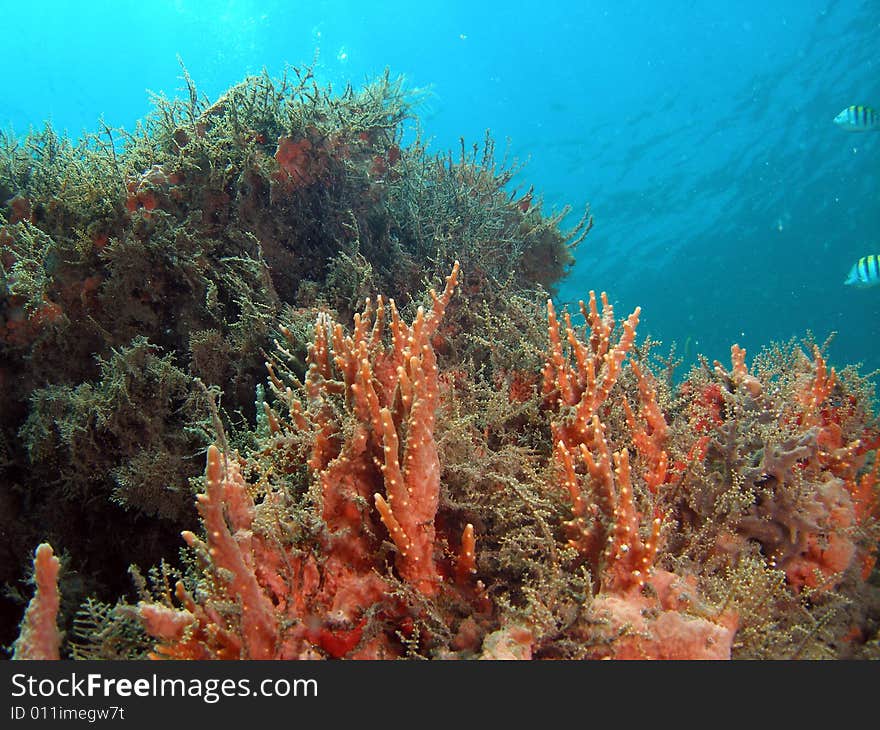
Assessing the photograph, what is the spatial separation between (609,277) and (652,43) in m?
17.9

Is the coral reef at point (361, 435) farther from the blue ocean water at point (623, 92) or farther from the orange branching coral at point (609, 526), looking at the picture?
the blue ocean water at point (623, 92)

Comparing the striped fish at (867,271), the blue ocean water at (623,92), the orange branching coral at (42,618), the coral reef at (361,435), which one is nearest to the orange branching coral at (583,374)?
the coral reef at (361,435)

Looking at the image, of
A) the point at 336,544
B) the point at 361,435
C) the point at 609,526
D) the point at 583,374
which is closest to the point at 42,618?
the point at 336,544

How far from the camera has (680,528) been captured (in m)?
2.71

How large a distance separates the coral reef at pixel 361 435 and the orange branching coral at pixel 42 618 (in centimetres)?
1

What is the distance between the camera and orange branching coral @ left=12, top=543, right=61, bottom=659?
1585 mm

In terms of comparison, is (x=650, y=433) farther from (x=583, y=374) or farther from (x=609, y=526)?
(x=609, y=526)

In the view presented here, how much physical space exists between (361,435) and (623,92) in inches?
1252

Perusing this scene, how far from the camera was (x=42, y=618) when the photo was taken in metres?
1.61

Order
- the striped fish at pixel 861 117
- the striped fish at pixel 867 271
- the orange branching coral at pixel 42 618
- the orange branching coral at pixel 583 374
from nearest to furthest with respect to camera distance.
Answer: the orange branching coral at pixel 42 618 → the orange branching coral at pixel 583 374 → the striped fish at pixel 867 271 → the striped fish at pixel 861 117

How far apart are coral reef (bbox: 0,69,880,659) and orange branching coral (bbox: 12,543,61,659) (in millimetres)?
12

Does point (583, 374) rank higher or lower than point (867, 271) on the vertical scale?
lower

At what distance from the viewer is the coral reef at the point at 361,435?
211 cm

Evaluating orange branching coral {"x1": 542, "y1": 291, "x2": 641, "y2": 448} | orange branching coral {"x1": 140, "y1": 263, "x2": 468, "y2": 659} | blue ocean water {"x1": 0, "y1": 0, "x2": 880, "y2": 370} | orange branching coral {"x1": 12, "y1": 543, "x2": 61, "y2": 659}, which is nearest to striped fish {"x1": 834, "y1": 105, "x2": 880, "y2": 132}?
blue ocean water {"x1": 0, "y1": 0, "x2": 880, "y2": 370}
